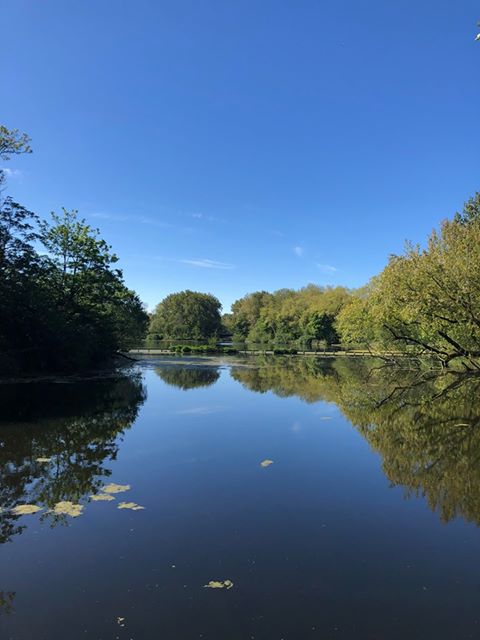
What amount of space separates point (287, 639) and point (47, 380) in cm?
2341

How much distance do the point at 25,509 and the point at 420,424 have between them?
443 inches

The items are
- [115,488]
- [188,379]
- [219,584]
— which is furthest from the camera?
[188,379]

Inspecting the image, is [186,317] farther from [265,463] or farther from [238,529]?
[238,529]

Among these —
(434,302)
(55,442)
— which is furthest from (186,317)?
(55,442)

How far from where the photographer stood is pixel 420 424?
13.7m

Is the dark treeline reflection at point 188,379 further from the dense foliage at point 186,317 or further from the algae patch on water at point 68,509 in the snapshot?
the dense foliage at point 186,317

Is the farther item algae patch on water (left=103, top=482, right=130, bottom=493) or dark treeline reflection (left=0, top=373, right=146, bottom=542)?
algae patch on water (left=103, top=482, right=130, bottom=493)

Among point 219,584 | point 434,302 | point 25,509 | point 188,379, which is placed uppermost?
point 434,302

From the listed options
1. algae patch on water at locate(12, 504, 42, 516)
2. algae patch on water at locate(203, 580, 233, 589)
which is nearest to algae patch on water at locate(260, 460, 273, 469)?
algae patch on water at locate(12, 504, 42, 516)

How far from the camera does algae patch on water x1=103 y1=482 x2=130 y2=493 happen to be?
25.0 feet

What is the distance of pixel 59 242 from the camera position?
103 feet

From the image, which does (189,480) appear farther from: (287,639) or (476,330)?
(476,330)

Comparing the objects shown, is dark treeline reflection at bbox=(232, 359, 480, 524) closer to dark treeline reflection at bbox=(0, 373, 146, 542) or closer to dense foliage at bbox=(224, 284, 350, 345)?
dark treeline reflection at bbox=(0, 373, 146, 542)

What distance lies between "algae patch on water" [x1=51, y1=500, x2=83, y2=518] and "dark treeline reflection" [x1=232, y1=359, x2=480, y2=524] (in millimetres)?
5521
